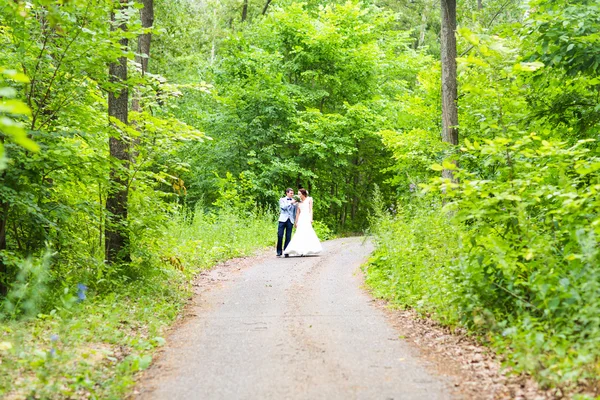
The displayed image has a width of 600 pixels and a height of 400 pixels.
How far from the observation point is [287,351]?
6617mm

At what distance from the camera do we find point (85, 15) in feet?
26.5

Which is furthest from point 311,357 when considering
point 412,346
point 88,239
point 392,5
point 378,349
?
point 392,5

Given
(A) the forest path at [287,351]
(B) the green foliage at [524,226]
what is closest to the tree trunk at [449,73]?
(B) the green foliage at [524,226]

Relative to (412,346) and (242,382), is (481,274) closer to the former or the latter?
(412,346)

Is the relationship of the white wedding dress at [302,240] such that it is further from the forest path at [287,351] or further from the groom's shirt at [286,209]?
the forest path at [287,351]

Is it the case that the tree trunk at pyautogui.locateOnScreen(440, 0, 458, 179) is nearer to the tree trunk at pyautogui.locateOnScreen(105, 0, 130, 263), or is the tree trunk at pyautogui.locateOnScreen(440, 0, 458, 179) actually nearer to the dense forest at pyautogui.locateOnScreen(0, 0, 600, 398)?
the dense forest at pyautogui.locateOnScreen(0, 0, 600, 398)

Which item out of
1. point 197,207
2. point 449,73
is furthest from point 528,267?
point 197,207

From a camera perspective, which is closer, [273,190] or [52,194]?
[52,194]

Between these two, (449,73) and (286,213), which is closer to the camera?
(449,73)

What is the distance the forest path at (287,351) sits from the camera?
5.32m

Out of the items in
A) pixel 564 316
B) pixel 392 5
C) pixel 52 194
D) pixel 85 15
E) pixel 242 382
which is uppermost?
pixel 392 5

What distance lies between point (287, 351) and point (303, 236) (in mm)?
10608

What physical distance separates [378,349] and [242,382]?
1.87m

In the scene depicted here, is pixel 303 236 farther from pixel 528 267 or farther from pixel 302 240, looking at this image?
pixel 528 267
